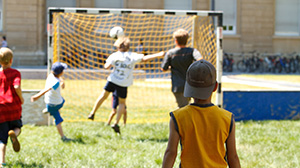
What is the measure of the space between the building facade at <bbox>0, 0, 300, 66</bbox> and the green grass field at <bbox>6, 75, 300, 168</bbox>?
57.1ft

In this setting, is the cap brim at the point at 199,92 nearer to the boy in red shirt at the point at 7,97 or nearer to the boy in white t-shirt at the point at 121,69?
the boy in red shirt at the point at 7,97

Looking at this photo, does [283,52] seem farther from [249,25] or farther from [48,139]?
[48,139]

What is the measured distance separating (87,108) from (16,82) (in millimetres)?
4575

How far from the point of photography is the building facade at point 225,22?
23.2m

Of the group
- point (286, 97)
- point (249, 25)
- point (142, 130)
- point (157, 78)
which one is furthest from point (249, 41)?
point (142, 130)

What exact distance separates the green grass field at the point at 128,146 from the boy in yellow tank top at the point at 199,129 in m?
2.08

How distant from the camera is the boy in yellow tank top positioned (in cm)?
245

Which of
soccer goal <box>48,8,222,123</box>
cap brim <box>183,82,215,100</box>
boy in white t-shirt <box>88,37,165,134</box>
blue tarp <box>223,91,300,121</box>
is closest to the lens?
cap brim <box>183,82,215,100</box>

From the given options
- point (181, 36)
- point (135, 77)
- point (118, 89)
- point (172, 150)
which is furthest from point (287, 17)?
point (172, 150)

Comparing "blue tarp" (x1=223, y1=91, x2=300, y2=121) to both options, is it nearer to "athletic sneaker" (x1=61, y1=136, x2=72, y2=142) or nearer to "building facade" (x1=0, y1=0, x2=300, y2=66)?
"athletic sneaker" (x1=61, y1=136, x2=72, y2=142)

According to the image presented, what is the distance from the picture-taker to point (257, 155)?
199 inches

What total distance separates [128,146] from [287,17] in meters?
23.9

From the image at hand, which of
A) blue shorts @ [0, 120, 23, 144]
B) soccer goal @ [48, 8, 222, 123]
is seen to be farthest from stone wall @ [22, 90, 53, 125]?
blue shorts @ [0, 120, 23, 144]

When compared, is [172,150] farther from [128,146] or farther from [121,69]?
[121,69]
